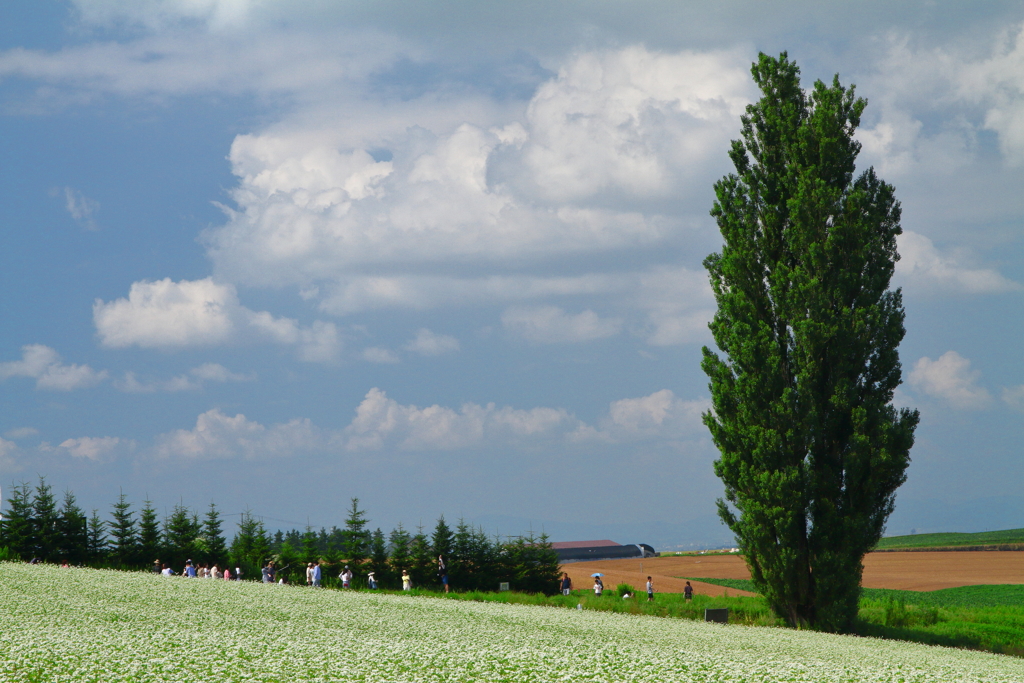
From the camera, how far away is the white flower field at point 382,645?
1566cm

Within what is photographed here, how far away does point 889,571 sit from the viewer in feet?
265

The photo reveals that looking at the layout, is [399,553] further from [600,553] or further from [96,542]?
[600,553]

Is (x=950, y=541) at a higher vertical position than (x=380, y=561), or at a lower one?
lower

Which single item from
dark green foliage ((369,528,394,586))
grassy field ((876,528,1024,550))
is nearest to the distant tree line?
dark green foliage ((369,528,394,586))

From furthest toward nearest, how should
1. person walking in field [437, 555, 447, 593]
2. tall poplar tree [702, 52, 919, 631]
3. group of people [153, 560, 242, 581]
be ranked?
person walking in field [437, 555, 447, 593] < group of people [153, 560, 242, 581] < tall poplar tree [702, 52, 919, 631]

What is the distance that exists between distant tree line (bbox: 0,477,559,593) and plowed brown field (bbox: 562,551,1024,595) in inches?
470

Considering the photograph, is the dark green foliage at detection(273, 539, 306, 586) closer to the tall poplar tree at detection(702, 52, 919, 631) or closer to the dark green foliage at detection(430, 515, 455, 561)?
the dark green foliage at detection(430, 515, 455, 561)

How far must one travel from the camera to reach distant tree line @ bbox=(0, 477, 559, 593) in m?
49.6

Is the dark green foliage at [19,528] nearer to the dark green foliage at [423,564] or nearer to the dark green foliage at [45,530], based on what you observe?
the dark green foliage at [45,530]

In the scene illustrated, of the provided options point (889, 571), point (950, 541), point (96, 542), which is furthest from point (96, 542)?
point (950, 541)

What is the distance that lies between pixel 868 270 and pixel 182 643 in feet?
86.1

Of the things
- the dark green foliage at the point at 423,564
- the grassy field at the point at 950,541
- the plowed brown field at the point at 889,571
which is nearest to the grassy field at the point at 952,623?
the plowed brown field at the point at 889,571

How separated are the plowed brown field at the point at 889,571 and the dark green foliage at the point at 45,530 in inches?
1360

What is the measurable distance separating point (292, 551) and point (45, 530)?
1417 centimetres
